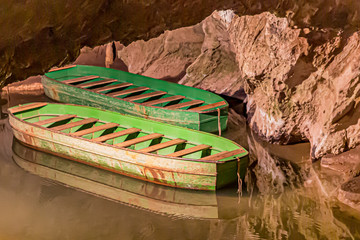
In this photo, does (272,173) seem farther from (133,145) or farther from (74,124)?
(74,124)

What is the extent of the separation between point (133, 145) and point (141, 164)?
1.06 meters

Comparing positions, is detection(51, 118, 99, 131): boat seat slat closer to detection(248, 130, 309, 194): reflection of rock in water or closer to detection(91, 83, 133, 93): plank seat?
detection(91, 83, 133, 93): plank seat

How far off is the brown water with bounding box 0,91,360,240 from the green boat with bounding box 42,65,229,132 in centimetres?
153

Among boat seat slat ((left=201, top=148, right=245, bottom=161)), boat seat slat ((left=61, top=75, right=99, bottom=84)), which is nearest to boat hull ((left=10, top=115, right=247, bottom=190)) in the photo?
boat seat slat ((left=201, top=148, right=245, bottom=161))

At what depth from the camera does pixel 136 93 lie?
13.4 meters

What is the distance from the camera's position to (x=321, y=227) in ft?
26.1

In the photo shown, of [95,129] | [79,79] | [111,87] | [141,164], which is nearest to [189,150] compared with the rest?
[141,164]

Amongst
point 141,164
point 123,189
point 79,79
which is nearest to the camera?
point 141,164

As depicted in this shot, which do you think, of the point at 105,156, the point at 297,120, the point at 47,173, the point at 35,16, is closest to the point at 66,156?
the point at 47,173

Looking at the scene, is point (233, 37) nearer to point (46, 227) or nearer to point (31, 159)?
point (31, 159)

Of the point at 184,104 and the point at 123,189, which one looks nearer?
the point at 123,189

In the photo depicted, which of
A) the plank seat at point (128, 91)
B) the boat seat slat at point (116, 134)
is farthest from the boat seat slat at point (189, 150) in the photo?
the plank seat at point (128, 91)

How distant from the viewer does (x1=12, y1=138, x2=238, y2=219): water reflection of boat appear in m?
8.70

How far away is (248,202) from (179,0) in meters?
3.84
